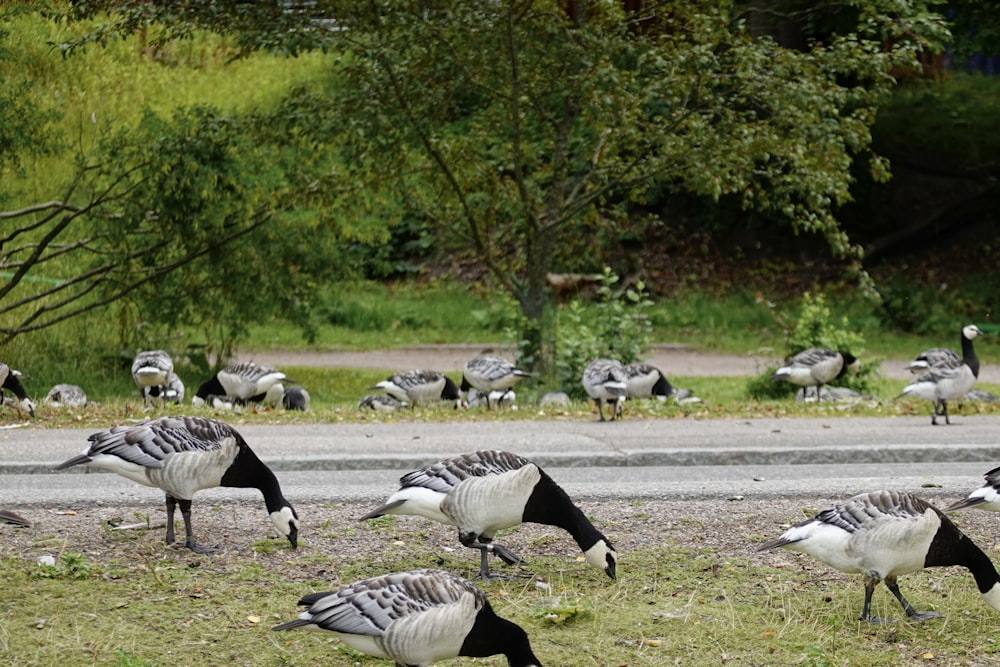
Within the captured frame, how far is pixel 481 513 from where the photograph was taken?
22.0ft

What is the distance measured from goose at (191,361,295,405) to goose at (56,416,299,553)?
7.47m

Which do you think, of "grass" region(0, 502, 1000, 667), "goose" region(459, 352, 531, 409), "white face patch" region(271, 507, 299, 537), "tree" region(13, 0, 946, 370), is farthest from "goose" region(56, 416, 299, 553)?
"tree" region(13, 0, 946, 370)

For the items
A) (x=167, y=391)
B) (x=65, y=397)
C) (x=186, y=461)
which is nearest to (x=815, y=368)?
(x=167, y=391)

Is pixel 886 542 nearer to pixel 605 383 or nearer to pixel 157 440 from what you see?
pixel 157 440

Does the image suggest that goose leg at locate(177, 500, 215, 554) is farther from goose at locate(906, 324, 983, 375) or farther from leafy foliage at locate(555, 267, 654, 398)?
leafy foliage at locate(555, 267, 654, 398)

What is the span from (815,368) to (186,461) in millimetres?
9401

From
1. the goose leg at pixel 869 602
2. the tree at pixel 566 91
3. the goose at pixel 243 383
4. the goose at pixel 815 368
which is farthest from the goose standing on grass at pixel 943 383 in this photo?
the goose at pixel 243 383

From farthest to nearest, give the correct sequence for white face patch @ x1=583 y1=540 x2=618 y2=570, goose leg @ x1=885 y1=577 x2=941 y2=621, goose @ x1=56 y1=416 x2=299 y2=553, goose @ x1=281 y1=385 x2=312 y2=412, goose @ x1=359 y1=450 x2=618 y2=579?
goose @ x1=281 y1=385 x2=312 y2=412, goose @ x1=56 y1=416 x2=299 y2=553, white face patch @ x1=583 y1=540 x2=618 y2=570, goose @ x1=359 y1=450 x2=618 y2=579, goose leg @ x1=885 y1=577 x2=941 y2=621

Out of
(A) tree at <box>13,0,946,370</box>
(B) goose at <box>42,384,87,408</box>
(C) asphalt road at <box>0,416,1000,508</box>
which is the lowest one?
(B) goose at <box>42,384,87,408</box>

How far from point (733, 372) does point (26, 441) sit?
36.9 feet

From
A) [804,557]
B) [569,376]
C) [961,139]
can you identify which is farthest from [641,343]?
[961,139]

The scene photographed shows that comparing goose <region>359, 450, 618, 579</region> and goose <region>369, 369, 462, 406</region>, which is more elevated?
goose <region>359, 450, 618, 579</region>

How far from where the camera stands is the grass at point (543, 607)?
5762 millimetres

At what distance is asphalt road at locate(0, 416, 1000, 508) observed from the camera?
9336 millimetres
